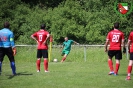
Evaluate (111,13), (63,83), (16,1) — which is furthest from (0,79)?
(16,1)

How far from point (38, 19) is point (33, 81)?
1320 inches

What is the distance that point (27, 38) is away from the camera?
43.4 m

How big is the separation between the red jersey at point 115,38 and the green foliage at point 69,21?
1090 inches

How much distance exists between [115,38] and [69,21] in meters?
29.0

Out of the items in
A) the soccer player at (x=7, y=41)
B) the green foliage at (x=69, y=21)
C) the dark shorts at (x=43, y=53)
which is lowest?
the green foliage at (x=69, y=21)

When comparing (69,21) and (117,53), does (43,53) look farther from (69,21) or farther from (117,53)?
(69,21)

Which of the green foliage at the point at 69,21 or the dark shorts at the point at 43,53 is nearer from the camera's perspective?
the dark shorts at the point at 43,53

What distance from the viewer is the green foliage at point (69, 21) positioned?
1671 inches

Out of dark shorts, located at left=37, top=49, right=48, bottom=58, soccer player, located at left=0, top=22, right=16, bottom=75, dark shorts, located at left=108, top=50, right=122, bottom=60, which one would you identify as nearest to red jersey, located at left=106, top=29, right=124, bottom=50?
dark shorts, located at left=108, top=50, right=122, bottom=60

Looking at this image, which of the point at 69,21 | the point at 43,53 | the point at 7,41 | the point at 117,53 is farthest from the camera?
the point at 69,21

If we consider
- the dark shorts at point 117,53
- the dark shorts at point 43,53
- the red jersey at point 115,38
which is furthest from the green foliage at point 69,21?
the red jersey at point 115,38

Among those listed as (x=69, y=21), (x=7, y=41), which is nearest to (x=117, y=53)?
(x=7, y=41)

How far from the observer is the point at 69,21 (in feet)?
140

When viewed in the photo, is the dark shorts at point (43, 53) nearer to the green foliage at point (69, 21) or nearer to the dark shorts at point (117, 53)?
the dark shorts at point (117, 53)
